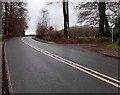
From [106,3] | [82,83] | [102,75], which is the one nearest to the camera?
[82,83]

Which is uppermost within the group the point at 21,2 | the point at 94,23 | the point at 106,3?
the point at 21,2

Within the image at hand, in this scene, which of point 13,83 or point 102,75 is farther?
point 102,75

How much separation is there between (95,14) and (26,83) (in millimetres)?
25499

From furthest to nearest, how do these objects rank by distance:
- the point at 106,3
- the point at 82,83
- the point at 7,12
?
→ the point at 7,12
the point at 106,3
the point at 82,83

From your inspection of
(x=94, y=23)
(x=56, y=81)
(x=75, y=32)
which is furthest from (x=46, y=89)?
(x=75, y=32)

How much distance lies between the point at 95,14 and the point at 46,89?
26015 millimetres

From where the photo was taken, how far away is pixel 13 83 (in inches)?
265

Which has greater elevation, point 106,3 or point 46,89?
point 106,3

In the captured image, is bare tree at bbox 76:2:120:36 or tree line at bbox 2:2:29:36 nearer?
bare tree at bbox 76:2:120:36

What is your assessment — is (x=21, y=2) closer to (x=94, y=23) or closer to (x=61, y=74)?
(x=94, y=23)

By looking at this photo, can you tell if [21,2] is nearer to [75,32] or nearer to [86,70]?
[75,32]

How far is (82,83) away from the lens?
259 inches

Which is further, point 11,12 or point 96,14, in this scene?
point 11,12

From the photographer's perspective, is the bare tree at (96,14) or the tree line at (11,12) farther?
the tree line at (11,12)
